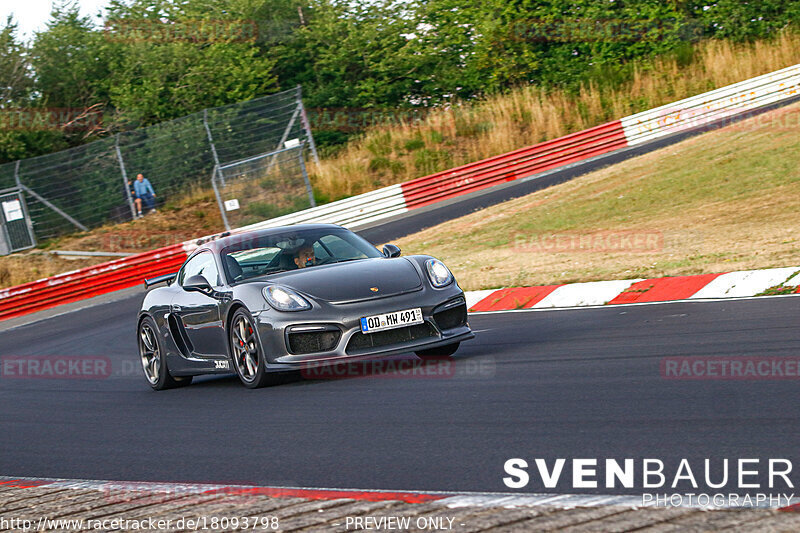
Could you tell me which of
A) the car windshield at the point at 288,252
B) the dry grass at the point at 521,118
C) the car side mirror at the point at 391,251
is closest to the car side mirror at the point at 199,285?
the car windshield at the point at 288,252

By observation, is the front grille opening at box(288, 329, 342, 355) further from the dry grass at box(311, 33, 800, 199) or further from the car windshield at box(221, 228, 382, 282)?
the dry grass at box(311, 33, 800, 199)

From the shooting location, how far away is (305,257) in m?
8.60

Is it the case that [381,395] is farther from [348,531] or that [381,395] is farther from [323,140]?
[323,140]

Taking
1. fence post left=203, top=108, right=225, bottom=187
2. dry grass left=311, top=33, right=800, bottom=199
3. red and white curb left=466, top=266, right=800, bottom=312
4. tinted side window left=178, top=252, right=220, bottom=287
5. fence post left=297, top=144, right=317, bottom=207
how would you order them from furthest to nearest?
dry grass left=311, top=33, right=800, bottom=199 < fence post left=297, top=144, right=317, bottom=207 < fence post left=203, top=108, right=225, bottom=187 < red and white curb left=466, top=266, right=800, bottom=312 < tinted side window left=178, top=252, right=220, bottom=287

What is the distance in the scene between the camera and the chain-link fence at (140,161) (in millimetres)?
25219

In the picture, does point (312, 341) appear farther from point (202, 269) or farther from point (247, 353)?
point (202, 269)

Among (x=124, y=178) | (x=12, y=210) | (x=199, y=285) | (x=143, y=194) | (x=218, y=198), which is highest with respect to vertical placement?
(x=124, y=178)

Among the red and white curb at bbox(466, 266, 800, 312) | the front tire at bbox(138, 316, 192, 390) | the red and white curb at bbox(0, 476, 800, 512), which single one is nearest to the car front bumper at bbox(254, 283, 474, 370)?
the front tire at bbox(138, 316, 192, 390)

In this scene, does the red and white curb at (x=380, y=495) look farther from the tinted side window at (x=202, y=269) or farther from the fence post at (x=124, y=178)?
the fence post at (x=124, y=178)

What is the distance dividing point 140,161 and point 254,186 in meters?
3.05

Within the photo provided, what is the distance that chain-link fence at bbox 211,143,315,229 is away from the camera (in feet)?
85.9

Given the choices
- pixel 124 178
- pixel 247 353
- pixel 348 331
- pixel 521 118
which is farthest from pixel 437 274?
pixel 521 118

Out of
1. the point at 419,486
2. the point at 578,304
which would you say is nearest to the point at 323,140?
the point at 578,304

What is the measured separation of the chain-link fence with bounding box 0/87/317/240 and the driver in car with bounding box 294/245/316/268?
1802 centimetres
